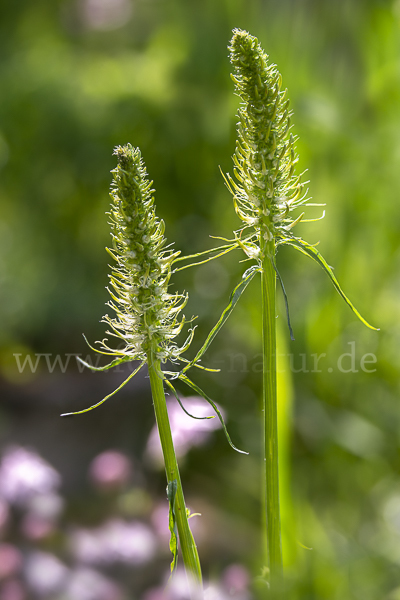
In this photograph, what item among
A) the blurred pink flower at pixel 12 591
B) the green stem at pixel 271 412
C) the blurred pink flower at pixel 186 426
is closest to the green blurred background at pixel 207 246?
the blurred pink flower at pixel 12 591

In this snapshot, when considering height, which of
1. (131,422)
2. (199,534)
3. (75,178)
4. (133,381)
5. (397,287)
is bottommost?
(199,534)

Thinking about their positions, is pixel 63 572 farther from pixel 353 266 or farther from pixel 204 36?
pixel 204 36

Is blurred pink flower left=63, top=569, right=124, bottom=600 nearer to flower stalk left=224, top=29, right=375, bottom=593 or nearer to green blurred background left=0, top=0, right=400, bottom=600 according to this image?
green blurred background left=0, top=0, right=400, bottom=600

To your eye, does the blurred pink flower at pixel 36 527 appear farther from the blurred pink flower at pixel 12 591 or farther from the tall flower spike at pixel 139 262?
the tall flower spike at pixel 139 262

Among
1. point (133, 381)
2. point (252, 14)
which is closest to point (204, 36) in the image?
point (252, 14)

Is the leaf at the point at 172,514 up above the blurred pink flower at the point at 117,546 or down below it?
above

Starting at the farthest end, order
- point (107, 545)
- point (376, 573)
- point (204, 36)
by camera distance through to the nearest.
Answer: point (204, 36), point (107, 545), point (376, 573)

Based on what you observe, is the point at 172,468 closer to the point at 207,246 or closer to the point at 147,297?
the point at 147,297

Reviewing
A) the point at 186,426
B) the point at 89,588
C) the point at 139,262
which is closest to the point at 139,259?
the point at 139,262
